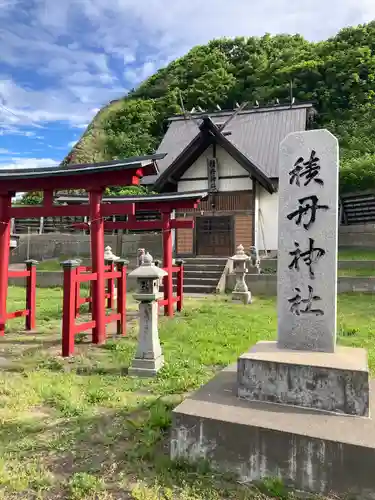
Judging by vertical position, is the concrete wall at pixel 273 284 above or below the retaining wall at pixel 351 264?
below

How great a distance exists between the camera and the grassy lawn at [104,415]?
3.02 m

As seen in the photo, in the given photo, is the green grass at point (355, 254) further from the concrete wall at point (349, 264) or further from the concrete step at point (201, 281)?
the concrete step at point (201, 281)

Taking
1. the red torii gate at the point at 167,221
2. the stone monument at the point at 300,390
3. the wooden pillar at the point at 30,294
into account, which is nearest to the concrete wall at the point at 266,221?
the red torii gate at the point at 167,221

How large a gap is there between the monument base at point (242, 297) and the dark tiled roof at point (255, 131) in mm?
9807

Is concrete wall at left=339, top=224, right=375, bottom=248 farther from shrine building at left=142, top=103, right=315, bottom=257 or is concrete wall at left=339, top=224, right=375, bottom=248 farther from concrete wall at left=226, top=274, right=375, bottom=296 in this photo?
concrete wall at left=226, top=274, right=375, bottom=296

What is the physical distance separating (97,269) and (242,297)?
6579 millimetres

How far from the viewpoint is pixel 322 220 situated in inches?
160

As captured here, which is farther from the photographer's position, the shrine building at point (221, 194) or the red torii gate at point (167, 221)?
the shrine building at point (221, 194)

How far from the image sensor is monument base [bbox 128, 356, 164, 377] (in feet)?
18.2

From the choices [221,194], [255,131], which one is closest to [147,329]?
[221,194]

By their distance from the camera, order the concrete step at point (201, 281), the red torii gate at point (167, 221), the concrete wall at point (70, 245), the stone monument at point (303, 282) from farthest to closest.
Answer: the concrete wall at point (70, 245)
the concrete step at point (201, 281)
the red torii gate at point (167, 221)
the stone monument at point (303, 282)

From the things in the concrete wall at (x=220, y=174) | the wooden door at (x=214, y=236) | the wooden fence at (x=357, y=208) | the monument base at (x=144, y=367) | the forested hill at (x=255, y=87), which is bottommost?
the monument base at (x=144, y=367)

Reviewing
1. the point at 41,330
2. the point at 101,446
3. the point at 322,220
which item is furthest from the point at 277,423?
the point at 41,330

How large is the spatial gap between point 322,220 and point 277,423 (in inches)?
→ 79.7
